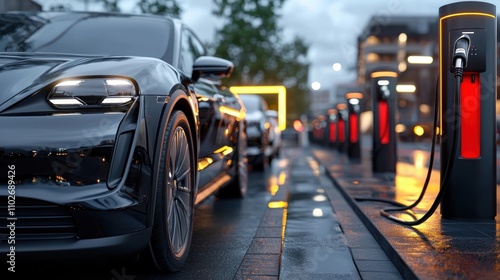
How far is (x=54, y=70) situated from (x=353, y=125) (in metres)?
14.7

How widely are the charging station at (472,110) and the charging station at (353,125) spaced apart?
11641 mm

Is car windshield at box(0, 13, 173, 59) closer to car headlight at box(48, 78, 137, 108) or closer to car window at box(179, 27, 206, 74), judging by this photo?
car window at box(179, 27, 206, 74)

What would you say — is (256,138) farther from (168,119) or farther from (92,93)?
(92,93)

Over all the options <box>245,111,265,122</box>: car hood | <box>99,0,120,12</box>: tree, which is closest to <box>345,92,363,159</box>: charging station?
<box>245,111,265,122</box>: car hood

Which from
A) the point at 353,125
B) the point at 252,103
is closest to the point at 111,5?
the point at 252,103

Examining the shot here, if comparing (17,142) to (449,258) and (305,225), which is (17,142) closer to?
(449,258)

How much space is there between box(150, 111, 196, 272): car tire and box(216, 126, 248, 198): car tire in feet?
8.89

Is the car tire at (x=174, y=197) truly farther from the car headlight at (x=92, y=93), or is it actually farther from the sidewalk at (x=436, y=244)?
the sidewalk at (x=436, y=244)

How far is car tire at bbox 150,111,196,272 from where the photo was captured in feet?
10.9

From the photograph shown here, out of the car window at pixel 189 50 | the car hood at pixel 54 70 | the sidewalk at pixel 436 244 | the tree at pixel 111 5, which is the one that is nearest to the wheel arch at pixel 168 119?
the car hood at pixel 54 70

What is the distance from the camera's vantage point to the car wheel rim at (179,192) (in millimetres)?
3574

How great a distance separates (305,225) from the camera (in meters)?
5.68

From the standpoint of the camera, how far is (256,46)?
4788cm

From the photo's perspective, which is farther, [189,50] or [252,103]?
[252,103]
